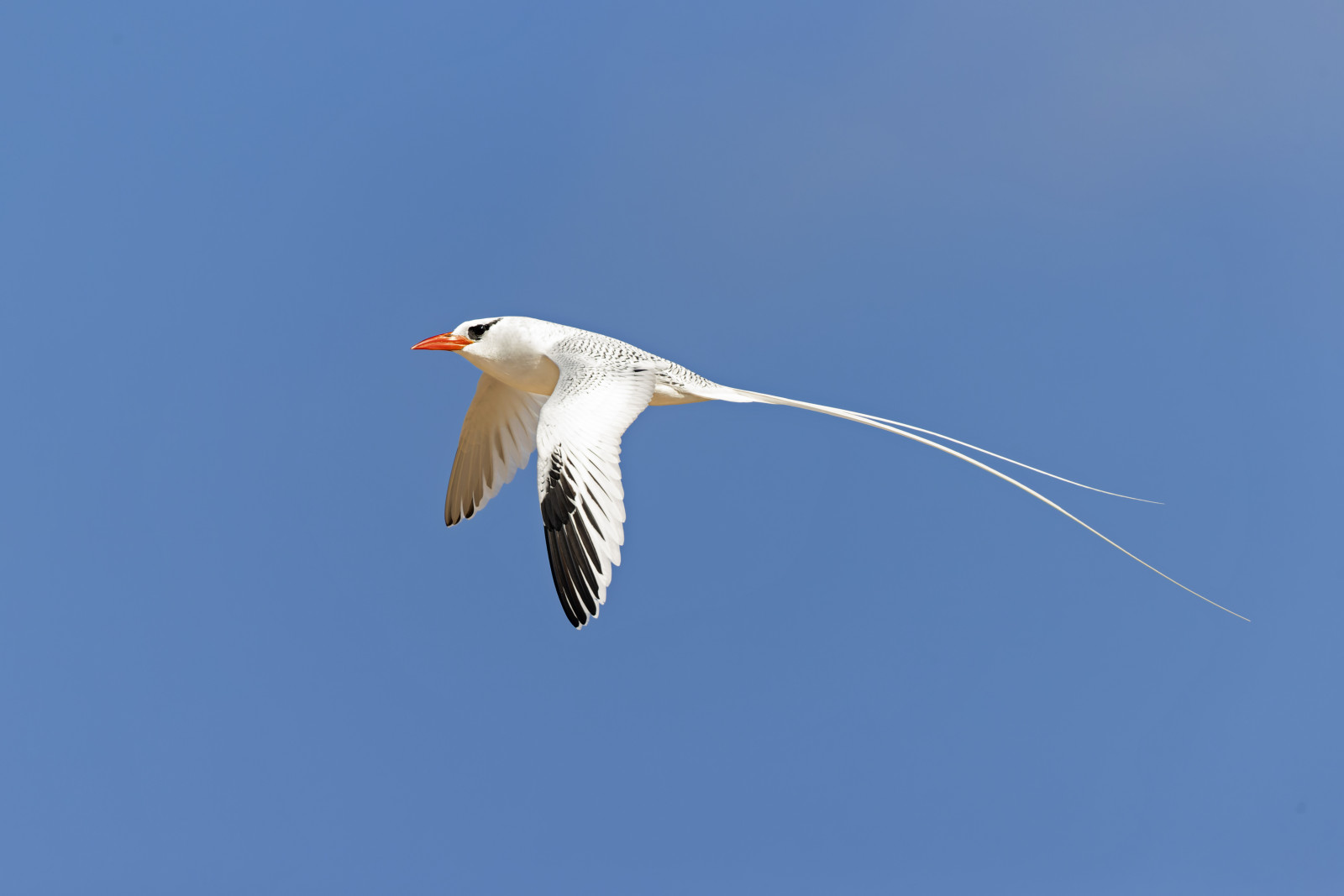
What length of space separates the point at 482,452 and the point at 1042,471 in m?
5.92

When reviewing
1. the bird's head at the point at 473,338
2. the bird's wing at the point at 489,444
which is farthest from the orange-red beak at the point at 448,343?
the bird's wing at the point at 489,444

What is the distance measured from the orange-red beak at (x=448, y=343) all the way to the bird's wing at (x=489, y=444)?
3.32 feet

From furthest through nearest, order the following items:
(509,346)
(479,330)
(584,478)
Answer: (479,330)
(509,346)
(584,478)

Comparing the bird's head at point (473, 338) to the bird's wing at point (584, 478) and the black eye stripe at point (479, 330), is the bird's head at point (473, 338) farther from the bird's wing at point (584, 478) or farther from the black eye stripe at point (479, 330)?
the bird's wing at point (584, 478)

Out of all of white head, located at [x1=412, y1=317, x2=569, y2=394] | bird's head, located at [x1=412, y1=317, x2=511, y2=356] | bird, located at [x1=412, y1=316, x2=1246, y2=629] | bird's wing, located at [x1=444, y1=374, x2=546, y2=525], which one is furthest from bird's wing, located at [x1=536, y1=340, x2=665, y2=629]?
bird's wing, located at [x1=444, y1=374, x2=546, y2=525]

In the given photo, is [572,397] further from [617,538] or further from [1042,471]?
[1042,471]

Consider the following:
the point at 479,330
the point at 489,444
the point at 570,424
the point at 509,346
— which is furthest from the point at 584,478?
the point at 489,444

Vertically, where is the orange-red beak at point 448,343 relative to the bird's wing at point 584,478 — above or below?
above

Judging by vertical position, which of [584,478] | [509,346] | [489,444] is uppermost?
[509,346]

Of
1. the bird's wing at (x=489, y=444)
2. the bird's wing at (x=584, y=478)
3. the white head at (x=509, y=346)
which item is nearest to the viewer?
the bird's wing at (x=584, y=478)

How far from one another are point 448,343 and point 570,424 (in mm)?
3005

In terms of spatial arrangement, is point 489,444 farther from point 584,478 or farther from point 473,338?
point 584,478

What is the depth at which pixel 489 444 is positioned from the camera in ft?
37.1

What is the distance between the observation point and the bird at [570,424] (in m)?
6.84
